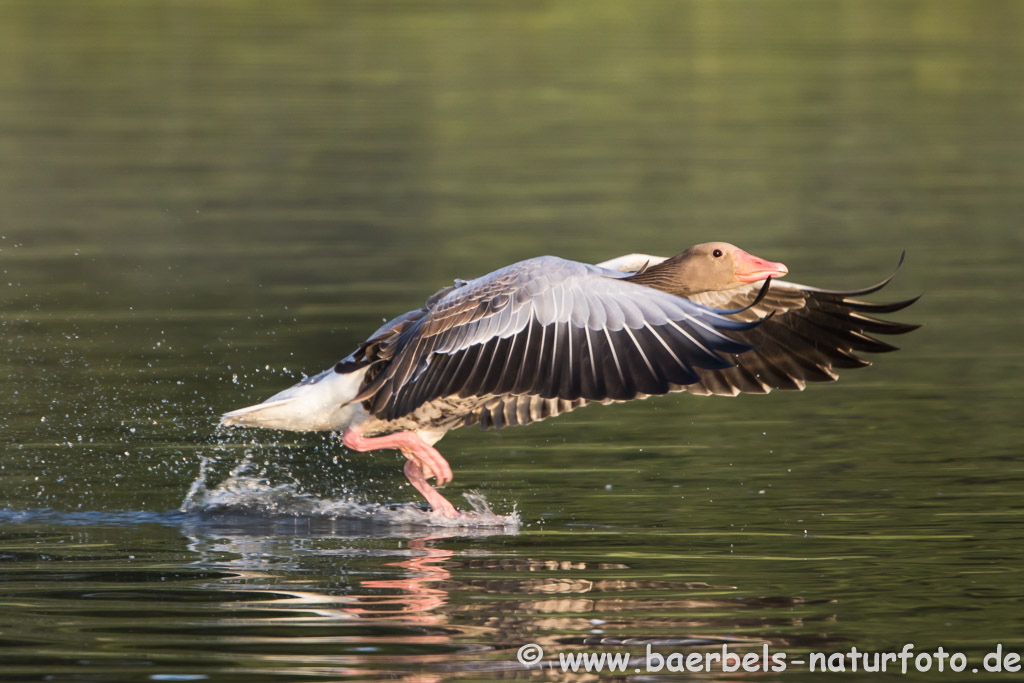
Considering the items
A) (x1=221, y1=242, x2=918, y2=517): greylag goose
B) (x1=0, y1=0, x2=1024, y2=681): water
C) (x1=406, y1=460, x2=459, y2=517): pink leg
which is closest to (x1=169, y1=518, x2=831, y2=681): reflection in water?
(x1=0, y1=0, x2=1024, y2=681): water

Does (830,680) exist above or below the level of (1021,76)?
below

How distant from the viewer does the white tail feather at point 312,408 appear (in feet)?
37.0

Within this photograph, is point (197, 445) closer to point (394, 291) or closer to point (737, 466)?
point (737, 466)

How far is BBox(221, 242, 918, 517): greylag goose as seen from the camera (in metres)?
9.52

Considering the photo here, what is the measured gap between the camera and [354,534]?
10562mm

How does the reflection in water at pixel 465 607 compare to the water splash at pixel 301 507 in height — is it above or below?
below

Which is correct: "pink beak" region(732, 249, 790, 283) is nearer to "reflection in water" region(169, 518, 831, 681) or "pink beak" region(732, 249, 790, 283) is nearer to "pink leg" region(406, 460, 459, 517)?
"reflection in water" region(169, 518, 831, 681)

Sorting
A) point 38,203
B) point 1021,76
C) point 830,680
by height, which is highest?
point 1021,76

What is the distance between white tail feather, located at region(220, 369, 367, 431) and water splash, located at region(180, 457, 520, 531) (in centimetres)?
47

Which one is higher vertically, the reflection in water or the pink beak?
the pink beak

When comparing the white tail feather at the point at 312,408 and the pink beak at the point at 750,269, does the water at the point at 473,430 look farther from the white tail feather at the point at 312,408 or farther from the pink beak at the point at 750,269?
the pink beak at the point at 750,269

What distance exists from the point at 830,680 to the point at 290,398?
16.0 feet

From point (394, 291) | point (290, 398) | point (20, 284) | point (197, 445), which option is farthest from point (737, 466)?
point (20, 284)

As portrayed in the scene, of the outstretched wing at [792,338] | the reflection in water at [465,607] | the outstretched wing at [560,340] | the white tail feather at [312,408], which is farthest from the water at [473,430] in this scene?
the outstretched wing at [560,340]
